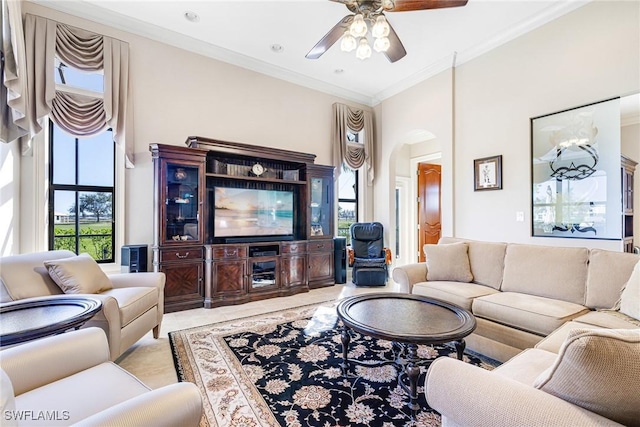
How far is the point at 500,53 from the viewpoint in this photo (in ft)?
12.3

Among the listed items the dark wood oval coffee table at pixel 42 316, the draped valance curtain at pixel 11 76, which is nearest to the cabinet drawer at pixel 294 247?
the dark wood oval coffee table at pixel 42 316

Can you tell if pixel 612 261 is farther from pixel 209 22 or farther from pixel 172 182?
pixel 209 22

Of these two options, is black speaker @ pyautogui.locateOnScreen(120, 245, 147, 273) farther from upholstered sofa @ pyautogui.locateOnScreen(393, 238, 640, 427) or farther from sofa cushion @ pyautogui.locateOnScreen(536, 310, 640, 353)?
sofa cushion @ pyautogui.locateOnScreen(536, 310, 640, 353)

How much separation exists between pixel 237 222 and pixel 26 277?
2.28 m

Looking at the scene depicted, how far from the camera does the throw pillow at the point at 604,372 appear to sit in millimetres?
781

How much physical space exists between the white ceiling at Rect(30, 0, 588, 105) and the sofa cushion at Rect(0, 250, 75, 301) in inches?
114

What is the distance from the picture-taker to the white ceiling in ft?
10.5

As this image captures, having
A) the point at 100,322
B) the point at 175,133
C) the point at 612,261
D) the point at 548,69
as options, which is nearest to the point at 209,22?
the point at 175,133

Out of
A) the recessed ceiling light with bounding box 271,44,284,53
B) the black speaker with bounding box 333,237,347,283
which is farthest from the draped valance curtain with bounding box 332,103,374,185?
the recessed ceiling light with bounding box 271,44,284,53

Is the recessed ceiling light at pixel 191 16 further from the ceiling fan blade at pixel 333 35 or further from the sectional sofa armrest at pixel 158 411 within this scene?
the sectional sofa armrest at pixel 158 411

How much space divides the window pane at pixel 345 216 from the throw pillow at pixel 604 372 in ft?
15.4

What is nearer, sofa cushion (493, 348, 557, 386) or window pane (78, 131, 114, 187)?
sofa cushion (493, 348, 557, 386)

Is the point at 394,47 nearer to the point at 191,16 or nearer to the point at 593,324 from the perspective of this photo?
the point at 191,16

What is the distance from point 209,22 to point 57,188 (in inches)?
105
